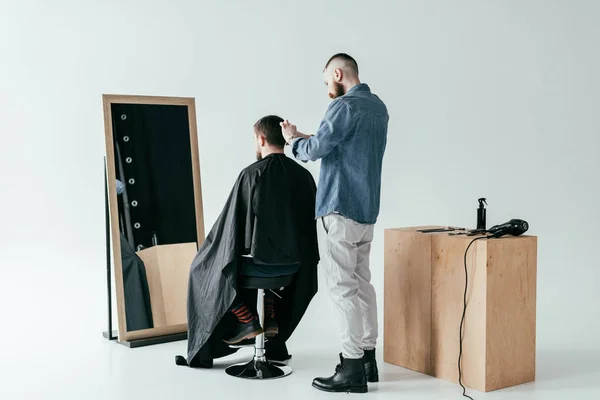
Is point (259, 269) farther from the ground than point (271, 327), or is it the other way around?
point (259, 269)

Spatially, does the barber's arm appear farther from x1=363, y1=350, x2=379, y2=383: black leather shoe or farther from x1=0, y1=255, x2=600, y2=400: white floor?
x1=0, y1=255, x2=600, y2=400: white floor

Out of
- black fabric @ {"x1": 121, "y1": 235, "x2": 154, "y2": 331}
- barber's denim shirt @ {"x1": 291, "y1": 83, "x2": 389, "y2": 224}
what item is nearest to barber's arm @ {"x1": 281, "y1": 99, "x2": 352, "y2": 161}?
barber's denim shirt @ {"x1": 291, "y1": 83, "x2": 389, "y2": 224}

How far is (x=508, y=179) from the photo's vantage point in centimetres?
649

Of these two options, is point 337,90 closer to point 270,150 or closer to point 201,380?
point 270,150

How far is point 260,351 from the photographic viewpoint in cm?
410

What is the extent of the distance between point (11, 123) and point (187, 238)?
8.06ft

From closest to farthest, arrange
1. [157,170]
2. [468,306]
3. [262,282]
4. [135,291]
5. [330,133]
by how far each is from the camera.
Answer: [330,133] → [468,306] → [262,282] → [135,291] → [157,170]

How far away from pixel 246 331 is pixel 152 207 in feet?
3.95

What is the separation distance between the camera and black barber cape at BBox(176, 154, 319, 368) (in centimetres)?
396

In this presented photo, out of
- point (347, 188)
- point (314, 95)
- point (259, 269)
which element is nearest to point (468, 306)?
point (347, 188)

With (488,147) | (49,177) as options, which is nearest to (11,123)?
(49,177)

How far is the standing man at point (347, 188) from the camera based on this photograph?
374 centimetres

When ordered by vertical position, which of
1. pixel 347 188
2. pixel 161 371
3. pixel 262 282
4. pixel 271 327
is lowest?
pixel 161 371

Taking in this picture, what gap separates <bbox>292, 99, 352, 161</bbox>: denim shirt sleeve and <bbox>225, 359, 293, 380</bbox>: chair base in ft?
3.66
